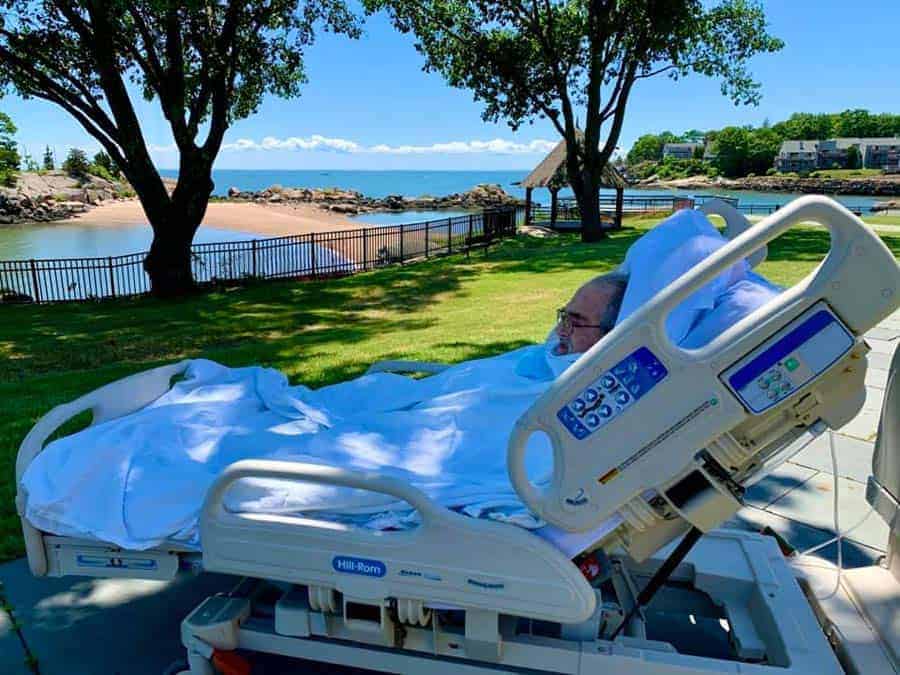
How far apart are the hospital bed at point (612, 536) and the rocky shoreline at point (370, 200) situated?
6106 cm

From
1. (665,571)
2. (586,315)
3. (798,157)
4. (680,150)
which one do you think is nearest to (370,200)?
(586,315)

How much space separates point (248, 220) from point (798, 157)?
110 m

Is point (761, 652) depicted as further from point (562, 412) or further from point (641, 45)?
point (641, 45)

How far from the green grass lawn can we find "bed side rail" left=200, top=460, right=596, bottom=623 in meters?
2.12

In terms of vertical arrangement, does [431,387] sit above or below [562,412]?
below

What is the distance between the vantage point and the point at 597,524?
1.99 meters

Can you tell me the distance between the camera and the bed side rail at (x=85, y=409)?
2451 mm

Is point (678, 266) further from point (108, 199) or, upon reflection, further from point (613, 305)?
point (108, 199)

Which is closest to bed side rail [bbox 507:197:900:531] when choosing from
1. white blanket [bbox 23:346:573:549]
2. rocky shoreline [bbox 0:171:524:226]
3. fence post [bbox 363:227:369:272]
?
white blanket [bbox 23:346:573:549]

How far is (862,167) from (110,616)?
143484mm

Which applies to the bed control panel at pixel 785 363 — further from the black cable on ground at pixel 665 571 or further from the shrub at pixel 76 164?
the shrub at pixel 76 164

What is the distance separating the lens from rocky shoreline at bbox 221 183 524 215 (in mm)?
66375

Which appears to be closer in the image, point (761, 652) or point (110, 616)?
point (761, 652)

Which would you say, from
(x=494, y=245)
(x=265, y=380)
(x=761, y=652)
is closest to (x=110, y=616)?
(x=265, y=380)
